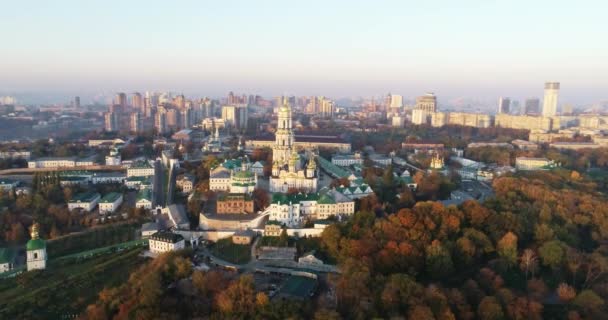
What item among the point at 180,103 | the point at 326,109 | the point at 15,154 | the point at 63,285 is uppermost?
the point at 180,103

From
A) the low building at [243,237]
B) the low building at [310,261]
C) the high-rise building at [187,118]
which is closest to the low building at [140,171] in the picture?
the low building at [243,237]

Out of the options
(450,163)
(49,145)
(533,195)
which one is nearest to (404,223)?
(533,195)

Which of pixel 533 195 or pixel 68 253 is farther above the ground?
pixel 533 195

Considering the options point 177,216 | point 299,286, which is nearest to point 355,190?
point 177,216

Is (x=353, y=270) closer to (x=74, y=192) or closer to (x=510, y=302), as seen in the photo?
(x=510, y=302)

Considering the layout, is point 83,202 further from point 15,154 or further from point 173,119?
point 173,119

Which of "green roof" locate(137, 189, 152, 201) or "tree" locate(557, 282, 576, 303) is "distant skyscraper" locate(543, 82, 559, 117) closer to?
"tree" locate(557, 282, 576, 303)

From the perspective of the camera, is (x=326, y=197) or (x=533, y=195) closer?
(x=326, y=197)
